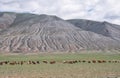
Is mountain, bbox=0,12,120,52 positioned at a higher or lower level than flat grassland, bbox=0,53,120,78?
lower

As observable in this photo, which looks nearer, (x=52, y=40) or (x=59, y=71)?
(x=59, y=71)

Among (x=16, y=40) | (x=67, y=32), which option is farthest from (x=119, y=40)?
(x=16, y=40)

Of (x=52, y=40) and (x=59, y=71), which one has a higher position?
(x=59, y=71)

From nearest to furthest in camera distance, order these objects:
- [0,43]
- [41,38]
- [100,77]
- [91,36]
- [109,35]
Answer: [100,77] < [0,43] < [41,38] < [91,36] < [109,35]

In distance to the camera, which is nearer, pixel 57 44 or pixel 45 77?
pixel 45 77

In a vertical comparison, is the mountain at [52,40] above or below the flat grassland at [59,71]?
below

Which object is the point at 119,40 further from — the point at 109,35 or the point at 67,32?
the point at 67,32

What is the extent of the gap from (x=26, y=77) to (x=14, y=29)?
6588 inches

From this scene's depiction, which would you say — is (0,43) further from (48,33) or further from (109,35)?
(109,35)

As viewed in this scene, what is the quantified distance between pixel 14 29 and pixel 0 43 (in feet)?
159

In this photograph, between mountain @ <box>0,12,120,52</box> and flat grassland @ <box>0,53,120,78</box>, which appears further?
mountain @ <box>0,12,120,52</box>

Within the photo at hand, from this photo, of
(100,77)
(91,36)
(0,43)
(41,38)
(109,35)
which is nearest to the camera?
(100,77)

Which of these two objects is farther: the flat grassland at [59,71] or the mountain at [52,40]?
the mountain at [52,40]

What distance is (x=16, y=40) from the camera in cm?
15088
